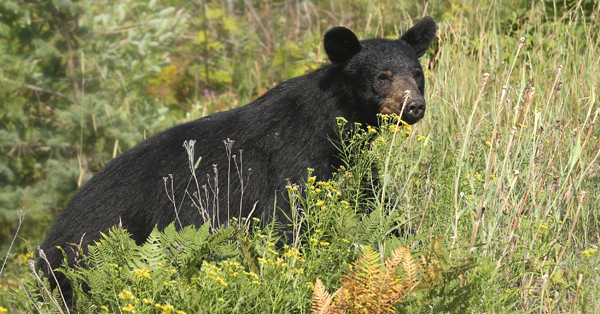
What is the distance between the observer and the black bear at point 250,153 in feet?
13.4

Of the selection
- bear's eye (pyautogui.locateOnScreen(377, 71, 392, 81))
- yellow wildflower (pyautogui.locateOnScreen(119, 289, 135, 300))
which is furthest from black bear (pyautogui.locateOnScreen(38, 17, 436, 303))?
yellow wildflower (pyautogui.locateOnScreen(119, 289, 135, 300))

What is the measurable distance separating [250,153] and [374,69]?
3.50ft

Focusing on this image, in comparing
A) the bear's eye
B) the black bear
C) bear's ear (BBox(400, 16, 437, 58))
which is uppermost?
bear's ear (BBox(400, 16, 437, 58))

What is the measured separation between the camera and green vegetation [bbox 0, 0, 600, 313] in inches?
98.3

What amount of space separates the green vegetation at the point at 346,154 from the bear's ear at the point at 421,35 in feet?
1.29

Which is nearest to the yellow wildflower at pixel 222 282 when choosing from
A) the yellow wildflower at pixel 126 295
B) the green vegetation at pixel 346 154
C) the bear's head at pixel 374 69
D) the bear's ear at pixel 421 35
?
the green vegetation at pixel 346 154

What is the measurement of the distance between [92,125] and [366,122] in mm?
3952

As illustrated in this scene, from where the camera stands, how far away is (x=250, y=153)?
4230 millimetres

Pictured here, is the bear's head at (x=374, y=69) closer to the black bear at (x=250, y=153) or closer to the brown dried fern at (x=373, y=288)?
the black bear at (x=250, y=153)

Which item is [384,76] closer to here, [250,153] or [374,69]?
[374,69]

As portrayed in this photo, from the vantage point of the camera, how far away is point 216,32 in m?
11.0

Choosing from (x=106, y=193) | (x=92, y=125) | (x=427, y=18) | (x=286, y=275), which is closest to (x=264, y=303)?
(x=286, y=275)

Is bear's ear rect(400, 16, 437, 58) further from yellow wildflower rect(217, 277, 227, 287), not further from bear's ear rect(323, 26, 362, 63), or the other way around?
yellow wildflower rect(217, 277, 227, 287)

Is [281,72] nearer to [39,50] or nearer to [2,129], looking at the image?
[39,50]
